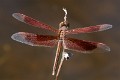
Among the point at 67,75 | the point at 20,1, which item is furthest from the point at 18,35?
the point at 20,1

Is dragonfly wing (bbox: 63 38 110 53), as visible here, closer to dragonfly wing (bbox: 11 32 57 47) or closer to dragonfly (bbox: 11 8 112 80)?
dragonfly (bbox: 11 8 112 80)

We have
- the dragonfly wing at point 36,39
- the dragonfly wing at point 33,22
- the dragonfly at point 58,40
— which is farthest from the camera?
the dragonfly wing at point 33,22

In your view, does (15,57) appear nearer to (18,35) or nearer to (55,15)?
(55,15)

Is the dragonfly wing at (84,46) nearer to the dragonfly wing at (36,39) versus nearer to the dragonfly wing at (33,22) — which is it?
the dragonfly wing at (36,39)

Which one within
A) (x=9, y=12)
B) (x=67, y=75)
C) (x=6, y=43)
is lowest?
(x=67, y=75)

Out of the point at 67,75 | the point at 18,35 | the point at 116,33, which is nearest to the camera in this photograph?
the point at 18,35

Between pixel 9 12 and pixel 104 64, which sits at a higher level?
pixel 9 12

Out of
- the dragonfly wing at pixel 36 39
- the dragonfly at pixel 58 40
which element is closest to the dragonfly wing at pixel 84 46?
the dragonfly at pixel 58 40

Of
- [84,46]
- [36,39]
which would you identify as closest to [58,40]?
[36,39]

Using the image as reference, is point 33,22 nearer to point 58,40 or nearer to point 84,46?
point 58,40
